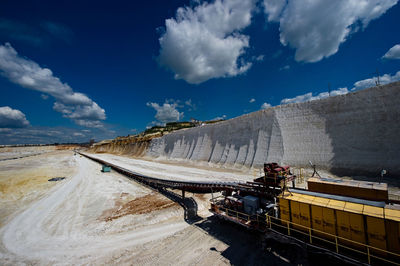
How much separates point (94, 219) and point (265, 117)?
2966 centimetres

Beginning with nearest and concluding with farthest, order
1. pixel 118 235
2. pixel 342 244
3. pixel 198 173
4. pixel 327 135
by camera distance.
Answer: pixel 342 244, pixel 118 235, pixel 327 135, pixel 198 173

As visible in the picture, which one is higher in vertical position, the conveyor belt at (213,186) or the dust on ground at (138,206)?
the conveyor belt at (213,186)

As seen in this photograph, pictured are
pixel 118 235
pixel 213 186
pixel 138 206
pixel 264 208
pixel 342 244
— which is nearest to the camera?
pixel 342 244

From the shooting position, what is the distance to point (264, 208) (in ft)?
35.3

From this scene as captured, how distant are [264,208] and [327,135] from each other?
1955 centimetres

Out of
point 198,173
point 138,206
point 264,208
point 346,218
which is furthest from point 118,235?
point 198,173

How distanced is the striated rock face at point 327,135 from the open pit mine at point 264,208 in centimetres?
12

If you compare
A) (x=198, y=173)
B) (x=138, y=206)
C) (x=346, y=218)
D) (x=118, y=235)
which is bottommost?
(x=118, y=235)

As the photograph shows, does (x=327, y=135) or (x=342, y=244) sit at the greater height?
(x=327, y=135)

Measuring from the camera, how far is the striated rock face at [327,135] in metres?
19.2

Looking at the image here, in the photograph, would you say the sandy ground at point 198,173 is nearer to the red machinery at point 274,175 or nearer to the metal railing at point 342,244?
the red machinery at point 274,175

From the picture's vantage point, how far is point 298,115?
2731 centimetres

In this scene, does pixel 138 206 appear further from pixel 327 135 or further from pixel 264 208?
pixel 327 135

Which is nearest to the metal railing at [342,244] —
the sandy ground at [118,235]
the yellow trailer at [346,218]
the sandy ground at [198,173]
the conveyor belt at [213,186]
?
the yellow trailer at [346,218]
